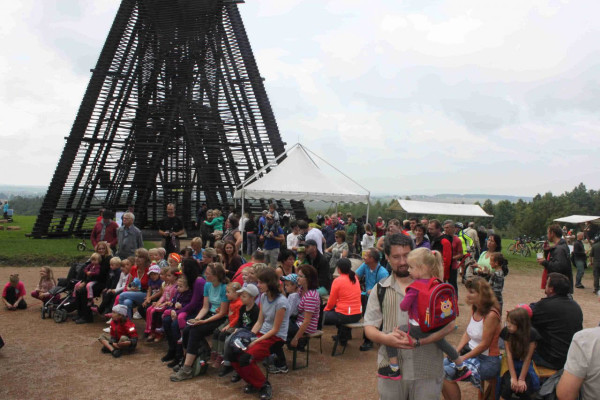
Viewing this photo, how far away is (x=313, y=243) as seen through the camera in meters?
7.90

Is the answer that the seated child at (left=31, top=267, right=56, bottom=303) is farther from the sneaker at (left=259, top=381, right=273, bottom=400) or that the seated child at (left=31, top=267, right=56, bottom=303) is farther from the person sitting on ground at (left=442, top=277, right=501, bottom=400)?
the person sitting on ground at (left=442, top=277, right=501, bottom=400)

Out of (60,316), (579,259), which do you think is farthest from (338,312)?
(579,259)

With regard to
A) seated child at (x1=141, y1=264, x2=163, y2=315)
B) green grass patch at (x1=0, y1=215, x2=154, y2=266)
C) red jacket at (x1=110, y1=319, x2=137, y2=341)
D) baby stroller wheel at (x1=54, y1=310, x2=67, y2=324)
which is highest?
seated child at (x1=141, y1=264, x2=163, y2=315)

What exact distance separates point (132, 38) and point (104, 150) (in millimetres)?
5745

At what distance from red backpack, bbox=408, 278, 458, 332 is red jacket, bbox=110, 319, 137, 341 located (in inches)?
219

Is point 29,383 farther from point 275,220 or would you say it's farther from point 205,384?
point 275,220

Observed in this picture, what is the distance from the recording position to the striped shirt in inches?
260

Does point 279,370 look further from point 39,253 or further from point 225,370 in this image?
point 39,253

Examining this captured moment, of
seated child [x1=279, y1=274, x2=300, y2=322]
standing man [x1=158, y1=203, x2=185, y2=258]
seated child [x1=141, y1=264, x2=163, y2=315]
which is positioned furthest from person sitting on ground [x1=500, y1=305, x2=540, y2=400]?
standing man [x1=158, y1=203, x2=185, y2=258]

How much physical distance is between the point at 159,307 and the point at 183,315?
94cm

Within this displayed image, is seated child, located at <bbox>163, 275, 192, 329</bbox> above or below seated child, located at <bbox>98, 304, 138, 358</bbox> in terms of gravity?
above

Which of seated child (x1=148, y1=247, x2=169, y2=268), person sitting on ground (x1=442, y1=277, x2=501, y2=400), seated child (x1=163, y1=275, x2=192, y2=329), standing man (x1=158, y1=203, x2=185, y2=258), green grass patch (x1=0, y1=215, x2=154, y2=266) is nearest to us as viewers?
person sitting on ground (x1=442, y1=277, x2=501, y2=400)

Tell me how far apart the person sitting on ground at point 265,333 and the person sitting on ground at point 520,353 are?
265cm

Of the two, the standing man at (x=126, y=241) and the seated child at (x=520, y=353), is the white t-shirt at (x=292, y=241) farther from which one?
the seated child at (x=520, y=353)
